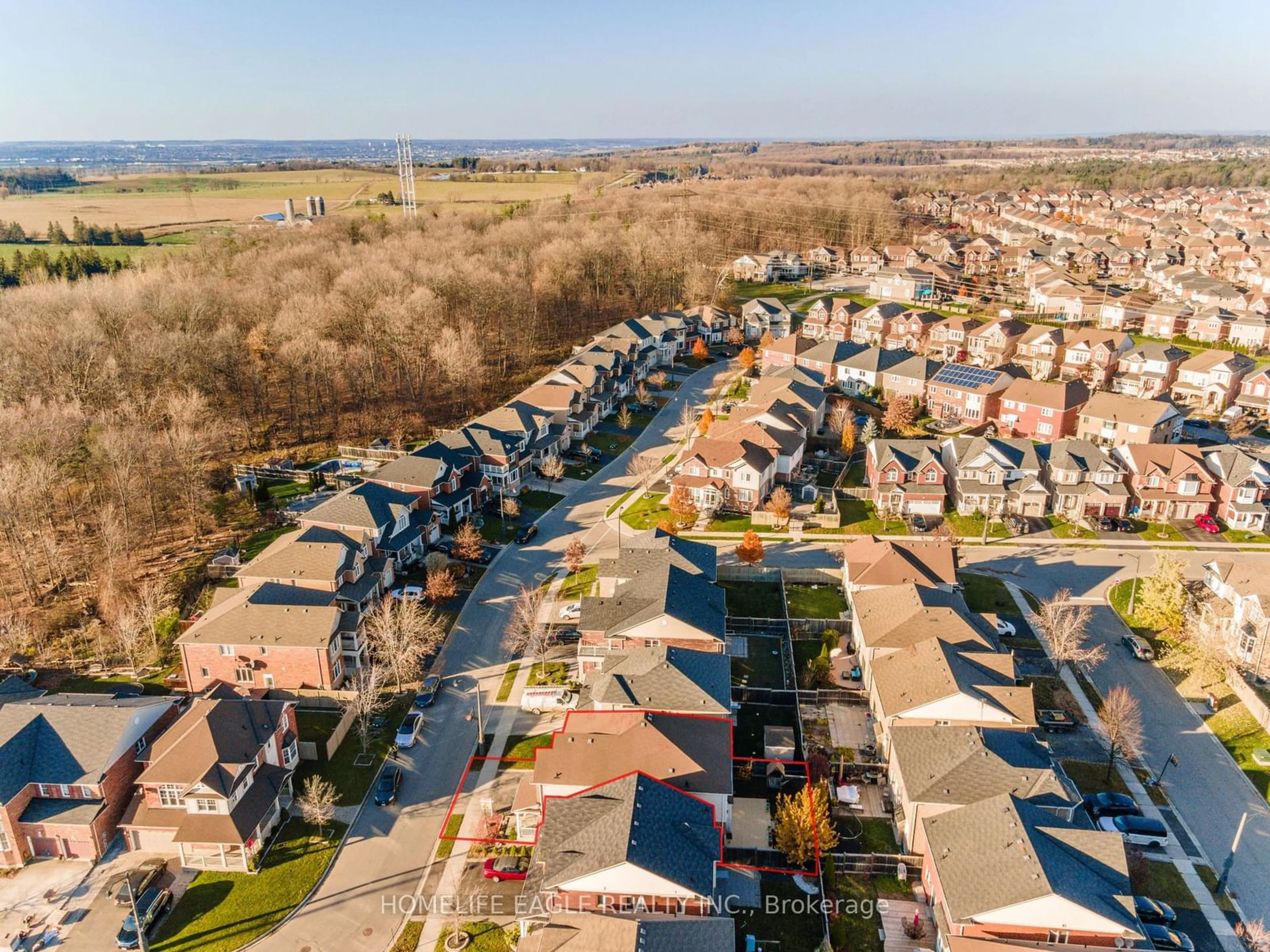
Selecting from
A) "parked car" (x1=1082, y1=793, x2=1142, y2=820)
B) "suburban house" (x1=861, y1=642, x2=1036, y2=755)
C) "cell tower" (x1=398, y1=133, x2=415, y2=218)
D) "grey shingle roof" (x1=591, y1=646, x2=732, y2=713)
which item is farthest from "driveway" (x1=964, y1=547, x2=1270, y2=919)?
"cell tower" (x1=398, y1=133, x2=415, y2=218)

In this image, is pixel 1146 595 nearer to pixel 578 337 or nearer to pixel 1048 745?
pixel 1048 745

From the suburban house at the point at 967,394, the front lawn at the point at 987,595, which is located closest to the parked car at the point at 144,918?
the front lawn at the point at 987,595

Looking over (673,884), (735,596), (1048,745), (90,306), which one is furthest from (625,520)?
(90,306)

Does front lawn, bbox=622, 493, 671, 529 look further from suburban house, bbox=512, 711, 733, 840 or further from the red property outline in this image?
suburban house, bbox=512, 711, 733, 840

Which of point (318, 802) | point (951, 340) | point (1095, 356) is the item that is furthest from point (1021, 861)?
point (951, 340)

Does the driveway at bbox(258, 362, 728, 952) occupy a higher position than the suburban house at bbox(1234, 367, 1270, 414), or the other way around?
the suburban house at bbox(1234, 367, 1270, 414)

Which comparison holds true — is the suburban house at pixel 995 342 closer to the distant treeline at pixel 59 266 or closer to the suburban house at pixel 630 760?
the suburban house at pixel 630 760
